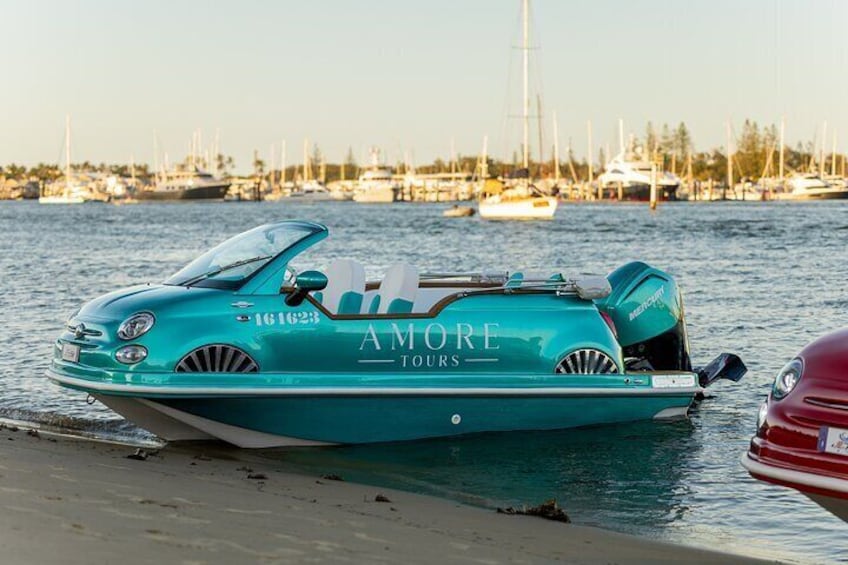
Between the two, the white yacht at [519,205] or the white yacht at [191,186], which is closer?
the white yacht at [519,205]

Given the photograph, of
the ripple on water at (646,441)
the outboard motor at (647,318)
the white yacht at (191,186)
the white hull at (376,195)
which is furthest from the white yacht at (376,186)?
the outboard motor at (647,318)

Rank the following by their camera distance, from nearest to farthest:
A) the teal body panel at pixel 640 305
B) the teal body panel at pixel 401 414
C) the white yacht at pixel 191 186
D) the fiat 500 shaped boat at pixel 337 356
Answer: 1. the fiat 500 shaped boat at pixel 337 356
2. the teal body panel at pixel 401 414
3. the teal body panel at pixel 640 305
4. the white yacht at pixel 191 186

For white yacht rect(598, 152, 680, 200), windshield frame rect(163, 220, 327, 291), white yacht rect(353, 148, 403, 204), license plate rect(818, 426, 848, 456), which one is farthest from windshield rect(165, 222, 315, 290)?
white yacht rect(353, 148, 403, 204)

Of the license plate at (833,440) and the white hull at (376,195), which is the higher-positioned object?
the license plate at (833,440)

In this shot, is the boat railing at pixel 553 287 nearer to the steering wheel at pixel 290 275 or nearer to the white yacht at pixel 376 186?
the steering wheel at pixel 290 275

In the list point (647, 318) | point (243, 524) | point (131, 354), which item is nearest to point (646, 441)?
point (647, 318)

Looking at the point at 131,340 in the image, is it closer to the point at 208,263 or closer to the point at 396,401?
the point at 208,263

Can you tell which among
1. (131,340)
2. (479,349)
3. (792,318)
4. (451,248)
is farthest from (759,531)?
(451,248)

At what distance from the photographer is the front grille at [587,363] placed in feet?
35.8

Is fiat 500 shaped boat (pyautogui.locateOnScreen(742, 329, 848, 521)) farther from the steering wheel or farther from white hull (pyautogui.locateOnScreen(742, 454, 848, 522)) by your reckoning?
the steering wheel

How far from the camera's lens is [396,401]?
10.4 metres

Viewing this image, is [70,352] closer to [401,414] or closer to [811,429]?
[401,414]

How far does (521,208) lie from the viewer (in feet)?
282

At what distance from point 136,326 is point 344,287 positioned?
5.50 feet
